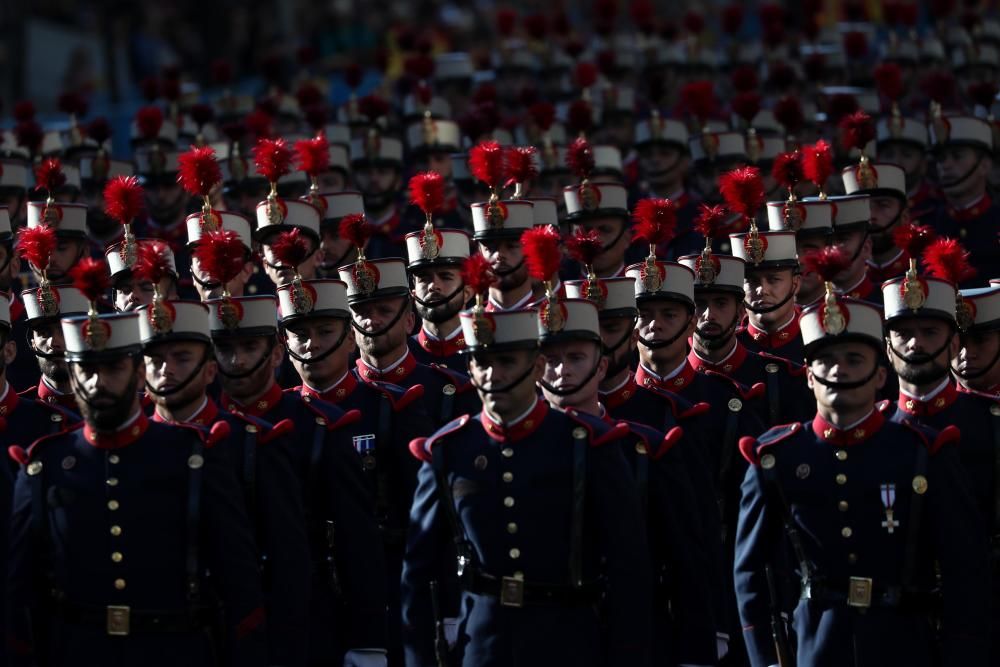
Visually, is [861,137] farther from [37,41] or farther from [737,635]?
[37,41]

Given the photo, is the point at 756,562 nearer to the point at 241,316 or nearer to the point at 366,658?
the point at 366,658

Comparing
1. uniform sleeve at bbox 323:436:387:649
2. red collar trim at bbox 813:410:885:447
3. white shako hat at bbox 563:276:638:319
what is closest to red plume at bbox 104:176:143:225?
uniform sleeve at bbox 323:436:387:649

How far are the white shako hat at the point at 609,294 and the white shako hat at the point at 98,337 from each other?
215 cm

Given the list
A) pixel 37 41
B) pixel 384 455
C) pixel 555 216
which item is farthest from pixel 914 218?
pixel 37 41

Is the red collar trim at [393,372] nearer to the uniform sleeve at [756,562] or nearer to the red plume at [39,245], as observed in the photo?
the red plume at [39,245]

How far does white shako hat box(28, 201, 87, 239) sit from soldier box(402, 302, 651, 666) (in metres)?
4.41

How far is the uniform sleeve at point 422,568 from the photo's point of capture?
291 inches

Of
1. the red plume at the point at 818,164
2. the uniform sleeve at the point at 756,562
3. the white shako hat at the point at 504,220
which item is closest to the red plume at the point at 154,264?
the uniform sleeve at the point at 756,562

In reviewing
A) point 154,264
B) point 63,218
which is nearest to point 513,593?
point 154,264

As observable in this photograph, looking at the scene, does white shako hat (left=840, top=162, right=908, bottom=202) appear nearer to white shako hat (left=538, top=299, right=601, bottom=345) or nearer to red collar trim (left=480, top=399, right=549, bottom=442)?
white shako hat (left=538, top=299, right=601, bottom=345)

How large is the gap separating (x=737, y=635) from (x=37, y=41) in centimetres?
1494

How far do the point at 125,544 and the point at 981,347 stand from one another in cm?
364

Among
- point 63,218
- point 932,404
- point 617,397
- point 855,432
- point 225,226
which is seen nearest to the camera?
point 855,432

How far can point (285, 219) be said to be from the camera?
10867mm
